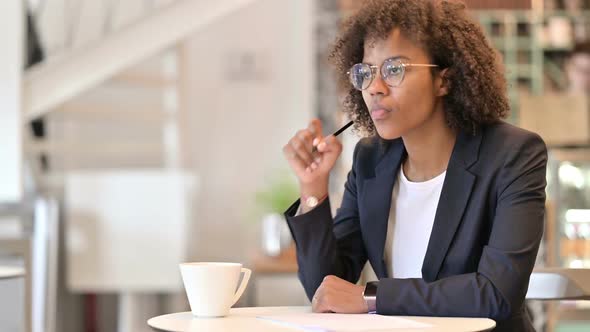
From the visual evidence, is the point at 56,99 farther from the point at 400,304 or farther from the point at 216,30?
the point at 400,304

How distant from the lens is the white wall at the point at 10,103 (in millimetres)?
5039

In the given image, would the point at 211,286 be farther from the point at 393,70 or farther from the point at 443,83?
the point at 443,83

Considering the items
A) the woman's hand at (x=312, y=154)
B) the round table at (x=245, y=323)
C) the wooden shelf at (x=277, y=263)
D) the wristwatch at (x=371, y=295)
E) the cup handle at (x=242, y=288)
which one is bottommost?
the wooden shelf at (x=277, y=263)

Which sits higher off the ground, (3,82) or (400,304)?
(3,82)

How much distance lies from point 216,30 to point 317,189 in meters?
5.26

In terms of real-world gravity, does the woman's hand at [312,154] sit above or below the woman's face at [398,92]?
below

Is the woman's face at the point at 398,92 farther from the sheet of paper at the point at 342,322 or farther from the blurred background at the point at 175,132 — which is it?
the blurred background at the point at 175,132

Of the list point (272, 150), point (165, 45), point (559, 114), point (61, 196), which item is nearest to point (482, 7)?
point (559, 114)

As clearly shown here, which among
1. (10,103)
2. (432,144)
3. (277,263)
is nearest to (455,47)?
(432,144)

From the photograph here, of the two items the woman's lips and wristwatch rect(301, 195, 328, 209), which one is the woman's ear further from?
wristwatch rect(301, 195, 328, 209)

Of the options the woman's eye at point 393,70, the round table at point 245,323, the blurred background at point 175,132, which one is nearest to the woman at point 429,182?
the woman's eye at point 393,70

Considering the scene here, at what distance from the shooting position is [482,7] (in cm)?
784

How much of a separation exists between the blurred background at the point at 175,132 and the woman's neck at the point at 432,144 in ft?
3.24

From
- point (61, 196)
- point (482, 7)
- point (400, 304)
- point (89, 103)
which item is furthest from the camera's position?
Answer: point (482, 7)
